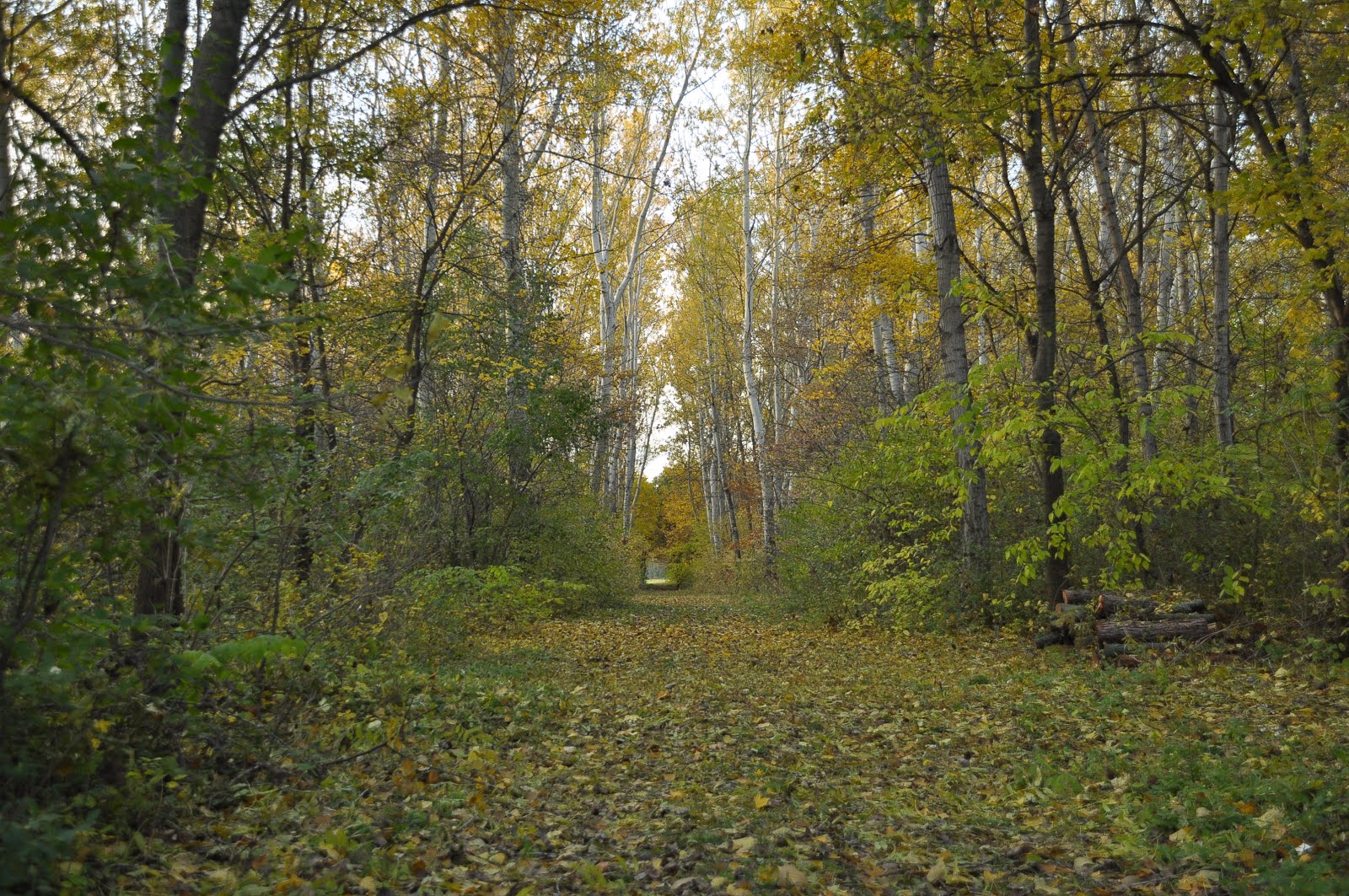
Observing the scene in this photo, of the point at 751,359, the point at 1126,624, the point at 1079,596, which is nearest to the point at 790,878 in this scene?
the point at 1126,624

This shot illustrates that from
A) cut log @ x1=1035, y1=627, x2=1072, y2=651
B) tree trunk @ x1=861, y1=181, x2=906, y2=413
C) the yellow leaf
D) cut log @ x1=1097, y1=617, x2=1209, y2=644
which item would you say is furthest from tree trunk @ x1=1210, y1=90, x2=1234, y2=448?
the yellow leaf

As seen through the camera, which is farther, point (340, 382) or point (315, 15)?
point (340, 382)

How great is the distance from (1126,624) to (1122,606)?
27 centimetres

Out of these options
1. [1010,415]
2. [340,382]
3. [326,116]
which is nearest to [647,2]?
[326,116]

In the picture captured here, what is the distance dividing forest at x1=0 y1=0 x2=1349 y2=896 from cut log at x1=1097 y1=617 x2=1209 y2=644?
0.27ft

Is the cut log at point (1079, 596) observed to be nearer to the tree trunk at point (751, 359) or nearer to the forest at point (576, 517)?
the forest at point (576, 517)

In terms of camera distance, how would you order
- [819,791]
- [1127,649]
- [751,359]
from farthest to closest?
[751,359] < [1127,649] < [819,791]

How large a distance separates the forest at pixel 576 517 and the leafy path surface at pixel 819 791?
0.12 feet

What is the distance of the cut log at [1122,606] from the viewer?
8.66m

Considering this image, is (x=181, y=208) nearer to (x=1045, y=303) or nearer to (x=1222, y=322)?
(x=1045, y=303)

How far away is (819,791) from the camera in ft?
16.4

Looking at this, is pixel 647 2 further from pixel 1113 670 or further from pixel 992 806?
pixel 992 806

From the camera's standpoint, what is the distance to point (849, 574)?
13.0 metres

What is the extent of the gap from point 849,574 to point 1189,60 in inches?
306
